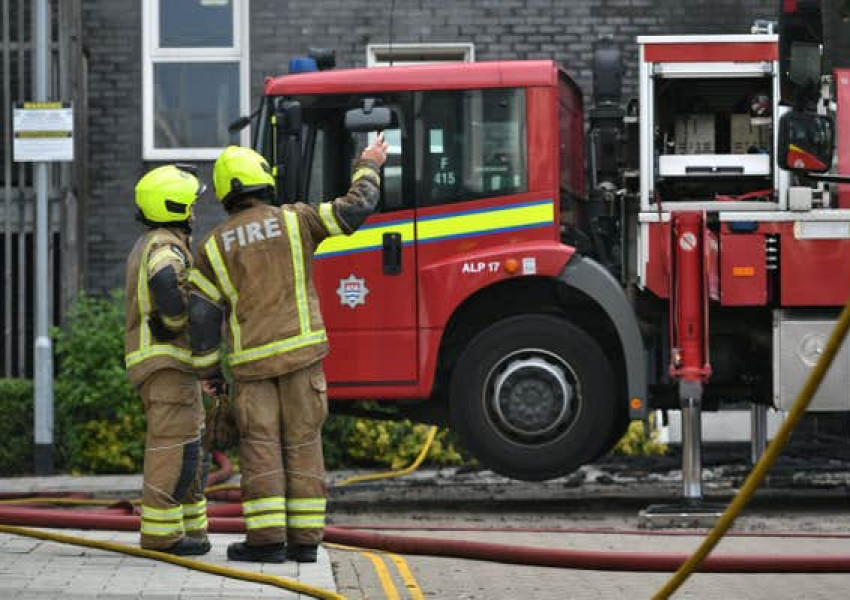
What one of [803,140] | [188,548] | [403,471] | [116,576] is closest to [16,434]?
[403,471]

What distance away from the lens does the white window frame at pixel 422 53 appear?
1880 cm

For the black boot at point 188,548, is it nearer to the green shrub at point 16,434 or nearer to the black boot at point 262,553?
the black boot at point 262,553

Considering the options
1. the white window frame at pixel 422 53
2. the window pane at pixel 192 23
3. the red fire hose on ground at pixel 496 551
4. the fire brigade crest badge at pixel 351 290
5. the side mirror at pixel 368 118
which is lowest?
the red fire hose on ground at pixel 496 551

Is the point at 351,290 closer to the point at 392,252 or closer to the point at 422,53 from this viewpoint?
the point at 392,252

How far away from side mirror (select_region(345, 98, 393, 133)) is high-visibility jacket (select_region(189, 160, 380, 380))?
386cm

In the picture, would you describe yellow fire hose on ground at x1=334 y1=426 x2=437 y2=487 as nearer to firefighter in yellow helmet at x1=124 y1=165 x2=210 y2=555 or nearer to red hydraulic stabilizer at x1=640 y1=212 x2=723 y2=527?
red hydraulic stabilizer at x1=640 y1=212 x2=723 y2=527

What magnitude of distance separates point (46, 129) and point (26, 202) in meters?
1.80

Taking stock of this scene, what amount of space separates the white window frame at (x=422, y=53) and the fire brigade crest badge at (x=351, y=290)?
5.89 metres

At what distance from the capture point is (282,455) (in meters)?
9.00

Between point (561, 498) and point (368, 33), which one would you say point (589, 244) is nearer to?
point (561, 498)

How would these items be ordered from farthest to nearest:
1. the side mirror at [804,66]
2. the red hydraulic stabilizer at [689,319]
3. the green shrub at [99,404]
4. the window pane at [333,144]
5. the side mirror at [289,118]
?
the green shrub at [99,404] → the window pane at [333,144] → the side mirror at [289,118] → the red hydraulic stabilizer at [689,319] → the side mirror at [804,66]

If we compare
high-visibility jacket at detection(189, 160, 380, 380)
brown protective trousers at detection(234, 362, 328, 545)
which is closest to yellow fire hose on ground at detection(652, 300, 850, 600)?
brown protective trousers at detection(234, 362, 328, 545)

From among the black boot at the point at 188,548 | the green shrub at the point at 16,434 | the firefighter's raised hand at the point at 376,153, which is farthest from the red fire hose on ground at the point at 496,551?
the green shrub at the point at 16,434

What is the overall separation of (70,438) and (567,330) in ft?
17.0
